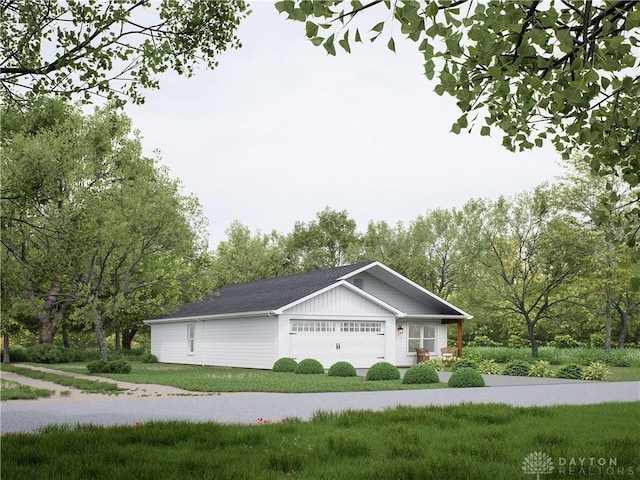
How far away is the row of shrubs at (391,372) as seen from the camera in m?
19.9

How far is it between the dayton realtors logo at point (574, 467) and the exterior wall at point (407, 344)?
2707 centimetres

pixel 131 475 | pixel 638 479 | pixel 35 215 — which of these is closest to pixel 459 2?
pixel 638 479

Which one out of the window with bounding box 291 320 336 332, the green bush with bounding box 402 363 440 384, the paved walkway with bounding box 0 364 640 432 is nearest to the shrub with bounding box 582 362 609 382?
the paved walkway with bounding box 0 364 640 432

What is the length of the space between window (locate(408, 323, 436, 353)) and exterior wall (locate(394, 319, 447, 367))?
0.16 m

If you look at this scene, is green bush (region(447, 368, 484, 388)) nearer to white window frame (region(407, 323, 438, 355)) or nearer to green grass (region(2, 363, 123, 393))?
green grass (region(2, 363, 123, 393))

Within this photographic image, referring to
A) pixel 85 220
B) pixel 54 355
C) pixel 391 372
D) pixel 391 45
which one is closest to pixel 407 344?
pixel 391 372

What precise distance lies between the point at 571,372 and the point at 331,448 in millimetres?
18574

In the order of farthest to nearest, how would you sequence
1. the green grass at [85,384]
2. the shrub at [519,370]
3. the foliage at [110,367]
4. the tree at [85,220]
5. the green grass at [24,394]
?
the shrub at [519,370], the foliage at [110,367], the green grass at [85,384], the green grass at [24,394], the tree at [85,220]

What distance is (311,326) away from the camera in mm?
30047

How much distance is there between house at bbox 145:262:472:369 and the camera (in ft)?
97.4

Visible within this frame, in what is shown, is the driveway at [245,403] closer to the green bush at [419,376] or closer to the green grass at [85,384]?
the green grass at [85,384]

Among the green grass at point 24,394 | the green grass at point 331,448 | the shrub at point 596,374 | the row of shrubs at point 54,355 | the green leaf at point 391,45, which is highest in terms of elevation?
the green leaf at point 391,45

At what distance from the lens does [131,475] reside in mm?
6527

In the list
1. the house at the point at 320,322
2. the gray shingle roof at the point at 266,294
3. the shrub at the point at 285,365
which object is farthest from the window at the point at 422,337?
the shrub at the point at 285,365
